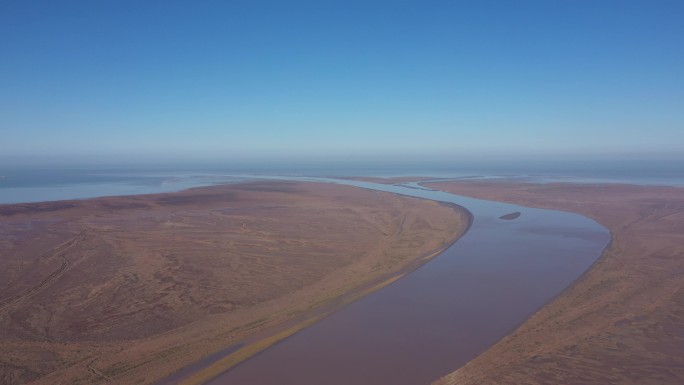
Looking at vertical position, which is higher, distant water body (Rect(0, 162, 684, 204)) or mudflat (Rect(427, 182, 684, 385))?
distant water body (Rect(0, 162, 684, 204))

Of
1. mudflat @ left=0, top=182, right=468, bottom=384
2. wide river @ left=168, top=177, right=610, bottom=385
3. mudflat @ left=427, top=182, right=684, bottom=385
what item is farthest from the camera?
mudflat @ left=0, top=182, right=468, bottom=384

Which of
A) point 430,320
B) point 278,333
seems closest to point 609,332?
point 430,320

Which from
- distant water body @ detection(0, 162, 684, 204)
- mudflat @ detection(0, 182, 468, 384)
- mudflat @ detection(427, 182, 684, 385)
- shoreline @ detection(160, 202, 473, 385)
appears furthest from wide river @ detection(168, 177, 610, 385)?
distant water body @ detection(0, 162, 684, 204)

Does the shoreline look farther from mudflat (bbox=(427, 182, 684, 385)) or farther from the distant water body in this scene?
the distant water body

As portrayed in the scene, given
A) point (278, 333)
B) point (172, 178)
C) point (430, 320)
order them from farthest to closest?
point (172, 178) → point (430, 320) → point (278, 333)

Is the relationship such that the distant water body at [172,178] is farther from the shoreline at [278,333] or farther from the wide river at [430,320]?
the wide river at [430,320]

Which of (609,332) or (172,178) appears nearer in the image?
(609,332)

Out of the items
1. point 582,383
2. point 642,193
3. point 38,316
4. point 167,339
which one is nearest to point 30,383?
point 167,339

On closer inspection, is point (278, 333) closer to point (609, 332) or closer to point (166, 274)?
point (166, 274)
